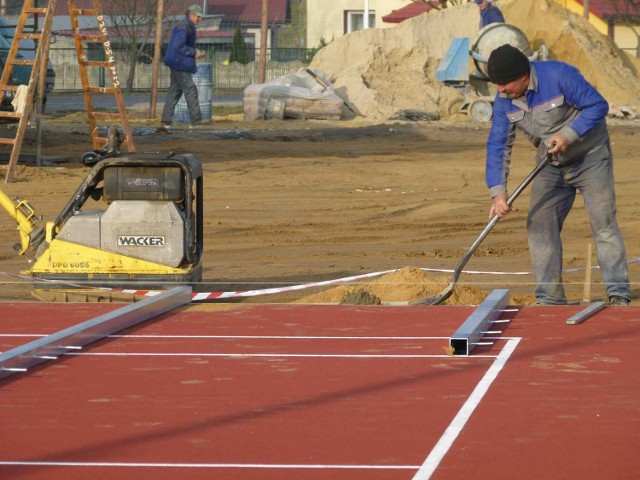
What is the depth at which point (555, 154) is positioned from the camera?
340 inches

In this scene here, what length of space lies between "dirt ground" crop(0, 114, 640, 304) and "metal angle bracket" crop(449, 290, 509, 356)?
1229 millimetres

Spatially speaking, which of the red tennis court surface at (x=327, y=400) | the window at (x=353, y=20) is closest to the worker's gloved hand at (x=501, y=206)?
the red tennis court surface at (x=327, y=400)

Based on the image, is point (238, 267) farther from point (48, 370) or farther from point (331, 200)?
point (48, 370)

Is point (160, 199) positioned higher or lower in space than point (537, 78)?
lower

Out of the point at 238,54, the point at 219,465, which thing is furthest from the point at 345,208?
the point at 238,54

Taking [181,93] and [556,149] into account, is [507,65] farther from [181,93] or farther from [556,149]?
[181,93]

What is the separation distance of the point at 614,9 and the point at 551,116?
4128cm

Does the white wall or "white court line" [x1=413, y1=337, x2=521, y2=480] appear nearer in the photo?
"white court line" [x1=413, y1=337, x2=521, y2=480]

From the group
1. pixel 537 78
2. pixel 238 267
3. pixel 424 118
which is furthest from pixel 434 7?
pixel 537 78

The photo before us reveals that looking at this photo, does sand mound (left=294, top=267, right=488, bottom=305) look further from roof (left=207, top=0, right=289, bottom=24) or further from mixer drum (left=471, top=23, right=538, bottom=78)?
roof (left=207, top=0, right=289, bottom=24)

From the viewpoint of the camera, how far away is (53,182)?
56.9 ft

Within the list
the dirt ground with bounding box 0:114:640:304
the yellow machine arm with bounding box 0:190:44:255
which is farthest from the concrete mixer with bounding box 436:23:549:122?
the yellow machine arm with bounding box 0:190:44:255

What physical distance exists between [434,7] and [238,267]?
134 ft

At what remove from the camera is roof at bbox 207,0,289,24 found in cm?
6091
